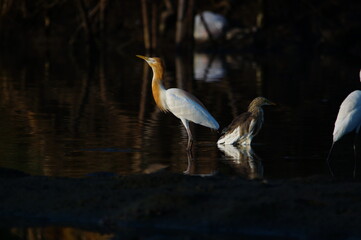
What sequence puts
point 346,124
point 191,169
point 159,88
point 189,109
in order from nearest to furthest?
point 191,169
point 346,124
point 189,109
point 159,88

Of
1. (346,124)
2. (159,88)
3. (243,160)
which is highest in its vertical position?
(159,88)

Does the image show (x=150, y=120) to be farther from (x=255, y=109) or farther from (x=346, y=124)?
(x=346, y=124)

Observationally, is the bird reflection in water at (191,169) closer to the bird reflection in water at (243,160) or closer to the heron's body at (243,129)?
the bird reflection in water at (243,160)

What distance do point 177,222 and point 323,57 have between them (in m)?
28.5

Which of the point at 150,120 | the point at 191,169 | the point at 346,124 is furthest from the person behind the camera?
the point at 150,120

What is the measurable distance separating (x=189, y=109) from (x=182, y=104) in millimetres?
125

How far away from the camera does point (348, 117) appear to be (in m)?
10.4

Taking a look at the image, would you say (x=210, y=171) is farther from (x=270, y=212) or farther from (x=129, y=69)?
(x=129, y=69)

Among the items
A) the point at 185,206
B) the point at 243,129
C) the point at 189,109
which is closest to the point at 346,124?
the point at 243,129

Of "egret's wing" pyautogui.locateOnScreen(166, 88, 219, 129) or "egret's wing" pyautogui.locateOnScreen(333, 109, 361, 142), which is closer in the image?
"egret's wing" pyautogui.locateOnScreen(333, 109, 361, 142)

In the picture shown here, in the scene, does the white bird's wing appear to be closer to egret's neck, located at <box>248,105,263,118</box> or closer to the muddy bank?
egret's neck, located at <box>248,105,263,118</box>

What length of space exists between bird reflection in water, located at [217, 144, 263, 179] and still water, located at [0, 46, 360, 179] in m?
0.01

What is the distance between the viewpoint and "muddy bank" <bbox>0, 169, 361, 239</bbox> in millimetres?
6887

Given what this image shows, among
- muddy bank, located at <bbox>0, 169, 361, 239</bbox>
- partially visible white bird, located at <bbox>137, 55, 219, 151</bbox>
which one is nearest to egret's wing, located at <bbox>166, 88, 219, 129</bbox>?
partially visible white bird, located at <bbox>137, 55, 219, 151</bbox>
